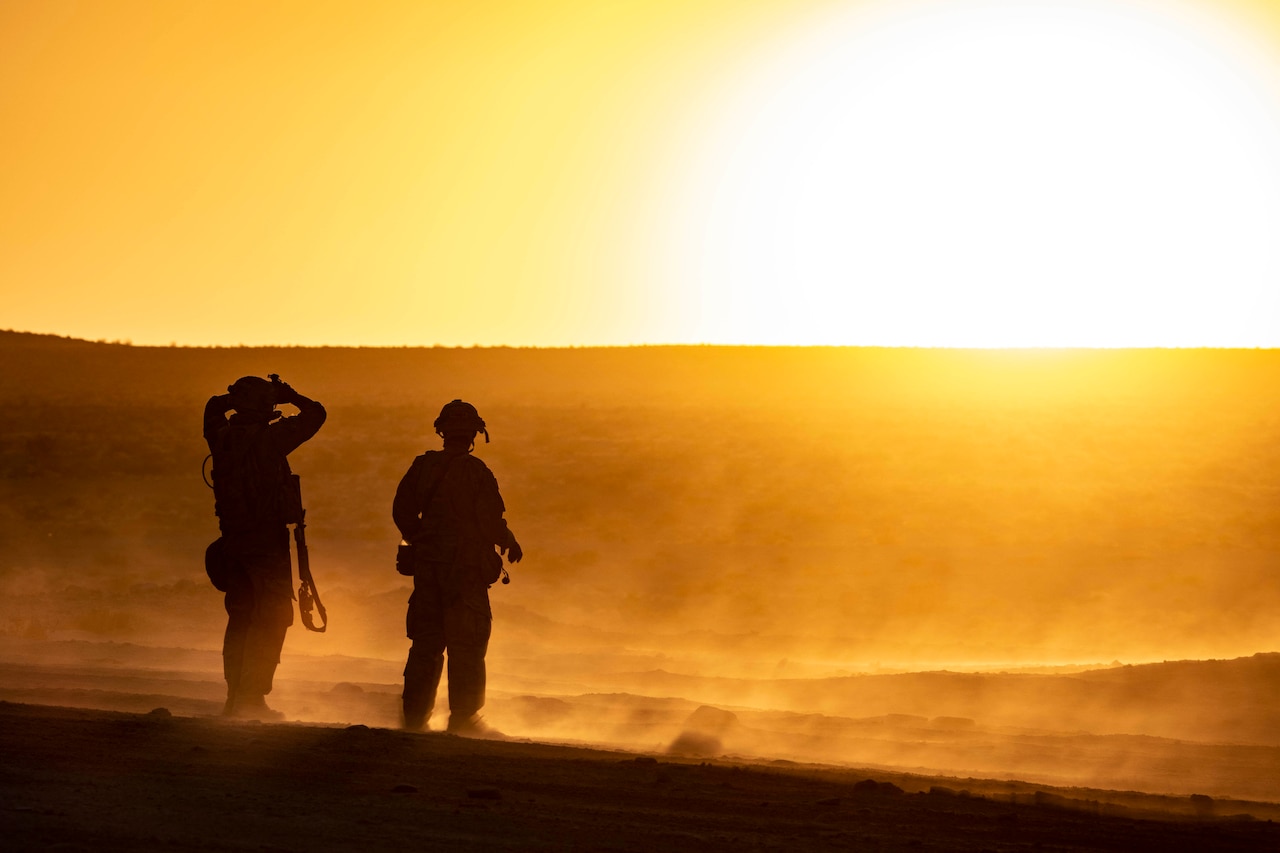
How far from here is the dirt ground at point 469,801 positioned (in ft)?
21.8

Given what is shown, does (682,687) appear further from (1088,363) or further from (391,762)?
(1088,363)

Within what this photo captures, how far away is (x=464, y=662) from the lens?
11.2 m

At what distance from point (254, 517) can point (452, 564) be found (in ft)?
4.44

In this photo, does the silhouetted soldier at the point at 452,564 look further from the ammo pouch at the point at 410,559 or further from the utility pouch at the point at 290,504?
the utility pouch at the point at 290,504

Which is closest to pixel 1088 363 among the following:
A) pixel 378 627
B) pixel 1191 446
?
pixel 1191 446

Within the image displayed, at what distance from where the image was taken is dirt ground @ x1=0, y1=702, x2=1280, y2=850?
261 inches

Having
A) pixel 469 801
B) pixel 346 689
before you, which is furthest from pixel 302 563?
pixel 469 801

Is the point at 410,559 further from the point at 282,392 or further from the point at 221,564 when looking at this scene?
the point at 282,392

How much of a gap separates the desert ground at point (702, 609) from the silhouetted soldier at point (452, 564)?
801 millimetres

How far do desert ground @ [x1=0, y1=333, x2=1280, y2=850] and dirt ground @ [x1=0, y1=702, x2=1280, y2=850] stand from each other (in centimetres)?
3

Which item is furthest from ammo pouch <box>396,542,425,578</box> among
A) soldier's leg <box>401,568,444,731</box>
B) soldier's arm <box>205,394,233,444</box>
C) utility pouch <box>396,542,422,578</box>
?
soldier's arm <box>205,394,233,444</box>

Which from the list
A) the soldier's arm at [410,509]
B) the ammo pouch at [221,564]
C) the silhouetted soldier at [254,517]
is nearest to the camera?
the silhouetted soldier at [254,517]

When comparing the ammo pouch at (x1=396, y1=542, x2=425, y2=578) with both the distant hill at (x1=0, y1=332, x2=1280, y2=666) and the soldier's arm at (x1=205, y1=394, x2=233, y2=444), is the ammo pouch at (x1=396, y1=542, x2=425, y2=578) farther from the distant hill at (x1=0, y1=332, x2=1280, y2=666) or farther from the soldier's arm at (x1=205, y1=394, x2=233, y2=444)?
the distant hill at (x1=0, y1=332, x2=1280, y2=666)

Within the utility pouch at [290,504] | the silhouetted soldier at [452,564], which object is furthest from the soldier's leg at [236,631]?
the silhouetted soldier at [452,564]
